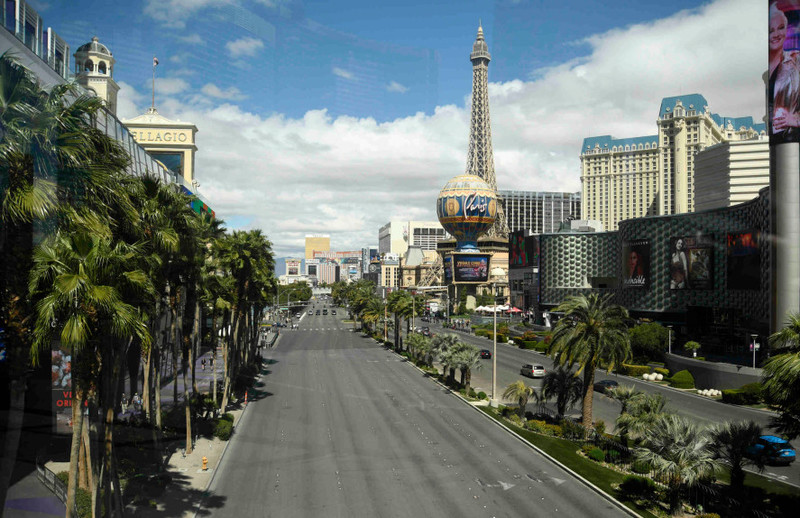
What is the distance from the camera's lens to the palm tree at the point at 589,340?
104ft

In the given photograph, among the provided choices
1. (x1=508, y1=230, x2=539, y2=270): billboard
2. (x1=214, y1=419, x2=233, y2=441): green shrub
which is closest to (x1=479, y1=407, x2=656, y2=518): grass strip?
(x1=214, y1=419, x2=233, y2=441): green shrub

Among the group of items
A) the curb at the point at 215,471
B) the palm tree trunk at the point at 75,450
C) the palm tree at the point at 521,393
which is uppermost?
the palm tree trunk at the point at 75,450

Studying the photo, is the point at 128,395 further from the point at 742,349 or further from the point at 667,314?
the point at 667,314

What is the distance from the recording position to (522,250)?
130 m

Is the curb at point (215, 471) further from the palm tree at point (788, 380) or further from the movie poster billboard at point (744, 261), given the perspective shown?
the movie poster billboard at point (744, 261)

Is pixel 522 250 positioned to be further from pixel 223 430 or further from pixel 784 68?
pixel 223 430

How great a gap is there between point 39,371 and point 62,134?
12.6m

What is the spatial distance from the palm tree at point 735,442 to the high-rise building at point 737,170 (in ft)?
517

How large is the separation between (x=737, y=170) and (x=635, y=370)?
13819 centimetres

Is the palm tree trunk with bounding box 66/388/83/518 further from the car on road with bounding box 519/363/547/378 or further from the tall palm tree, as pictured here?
the car on road with bounding box 519/363/547/378

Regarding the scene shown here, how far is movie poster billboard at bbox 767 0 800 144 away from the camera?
45031 mm

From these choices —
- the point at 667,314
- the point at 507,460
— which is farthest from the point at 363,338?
the point at 507,460

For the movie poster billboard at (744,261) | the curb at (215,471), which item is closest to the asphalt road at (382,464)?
the curb at (215,471)

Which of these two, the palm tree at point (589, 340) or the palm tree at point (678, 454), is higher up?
the palm tree at point (589, 340)
